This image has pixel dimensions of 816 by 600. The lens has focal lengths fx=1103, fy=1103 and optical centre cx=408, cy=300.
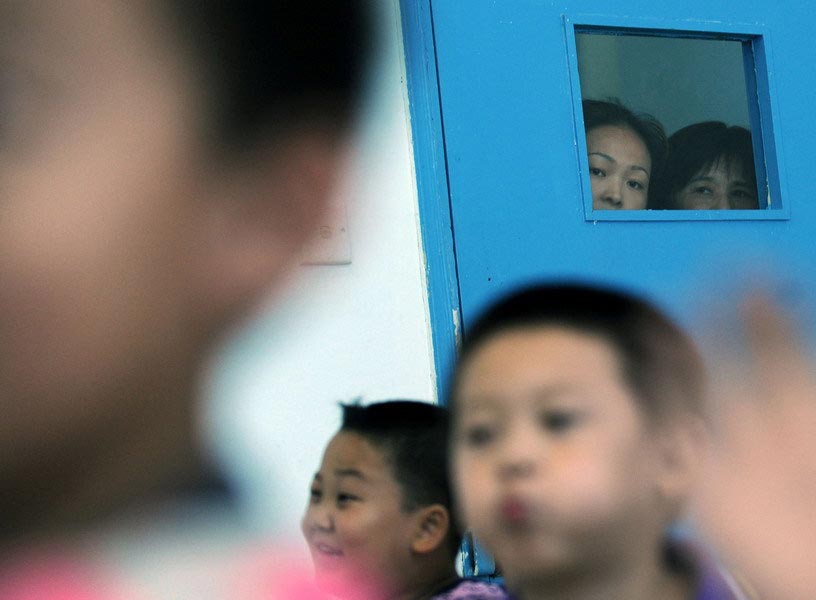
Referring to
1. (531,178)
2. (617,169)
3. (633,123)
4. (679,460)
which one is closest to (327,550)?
(679,460)

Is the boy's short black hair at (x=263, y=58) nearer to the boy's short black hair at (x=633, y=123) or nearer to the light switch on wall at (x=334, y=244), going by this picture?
the light switch on wall at (x=334, y=244)

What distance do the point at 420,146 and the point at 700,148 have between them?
56 centimetres

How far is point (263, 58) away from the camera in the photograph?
3.43 feet

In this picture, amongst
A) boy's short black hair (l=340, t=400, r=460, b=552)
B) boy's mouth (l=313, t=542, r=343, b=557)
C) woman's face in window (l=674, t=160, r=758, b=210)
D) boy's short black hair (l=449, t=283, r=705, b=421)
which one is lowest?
boy's mouth (l=313, t=542, r=343, b=557)

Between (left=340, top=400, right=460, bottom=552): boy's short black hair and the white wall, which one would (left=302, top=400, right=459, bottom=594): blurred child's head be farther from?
the white wall

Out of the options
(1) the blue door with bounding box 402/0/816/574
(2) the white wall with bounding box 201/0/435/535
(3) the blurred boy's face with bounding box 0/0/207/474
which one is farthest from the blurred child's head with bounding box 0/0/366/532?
(1) the blue door with bounding box 402/0/816/574

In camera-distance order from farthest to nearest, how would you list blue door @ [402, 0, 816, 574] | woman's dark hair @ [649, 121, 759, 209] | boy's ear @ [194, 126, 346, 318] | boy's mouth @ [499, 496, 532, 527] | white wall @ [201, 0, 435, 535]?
woman's dark hair @ [649, 121, 759, 209], blue door @ [402, 0, 816, 574], white wall @ [201, 0, 435, 535], boy's ear @ [194, 126, 346, 318], boy's mouth @ [499, 496, 532, 527]

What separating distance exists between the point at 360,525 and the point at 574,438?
47 cm

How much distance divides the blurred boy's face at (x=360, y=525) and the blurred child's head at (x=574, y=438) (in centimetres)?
35

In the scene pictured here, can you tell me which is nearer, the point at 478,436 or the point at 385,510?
the point at 478,436

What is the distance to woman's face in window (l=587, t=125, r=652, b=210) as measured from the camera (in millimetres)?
1792

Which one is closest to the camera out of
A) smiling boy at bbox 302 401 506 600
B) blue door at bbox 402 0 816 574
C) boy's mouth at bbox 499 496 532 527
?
boy's mouth at bbox 499 496 532 527

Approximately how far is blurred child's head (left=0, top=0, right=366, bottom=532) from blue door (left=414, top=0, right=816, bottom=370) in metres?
0.72

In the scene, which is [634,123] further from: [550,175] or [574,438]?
[574,438]
